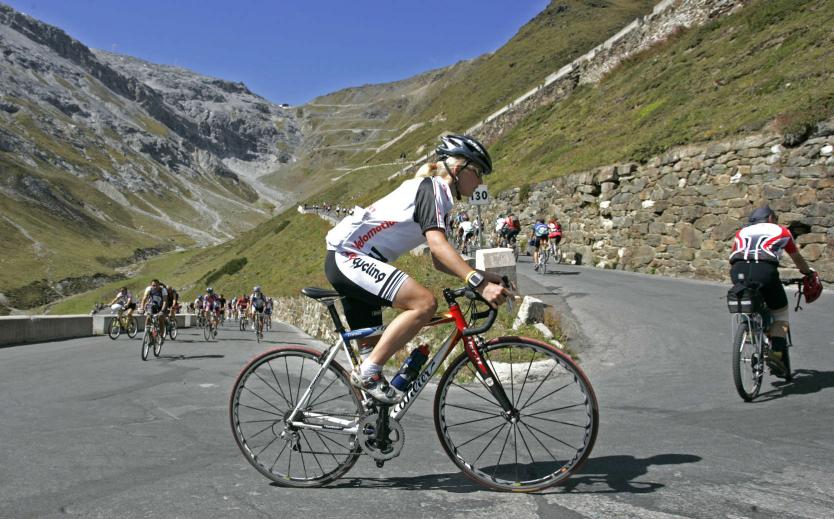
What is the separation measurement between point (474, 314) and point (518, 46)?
122344mm

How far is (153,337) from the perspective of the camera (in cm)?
1412

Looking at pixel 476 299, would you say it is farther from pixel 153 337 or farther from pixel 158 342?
pixel 158 342

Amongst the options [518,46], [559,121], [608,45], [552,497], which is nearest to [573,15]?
[518,46]

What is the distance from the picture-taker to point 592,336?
1077 cm

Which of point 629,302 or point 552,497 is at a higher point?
point 629,302

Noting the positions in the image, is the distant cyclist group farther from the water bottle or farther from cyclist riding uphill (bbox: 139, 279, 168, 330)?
the water bottle

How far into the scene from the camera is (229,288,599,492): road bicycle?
3.78m

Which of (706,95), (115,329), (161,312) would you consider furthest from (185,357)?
(706,95)

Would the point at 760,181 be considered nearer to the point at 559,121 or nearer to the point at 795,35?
the point at 795,35

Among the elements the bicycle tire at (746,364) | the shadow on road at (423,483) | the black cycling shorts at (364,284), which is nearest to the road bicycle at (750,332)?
the bicycle tire at (746,364)

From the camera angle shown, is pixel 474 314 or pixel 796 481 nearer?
pixel 796 481

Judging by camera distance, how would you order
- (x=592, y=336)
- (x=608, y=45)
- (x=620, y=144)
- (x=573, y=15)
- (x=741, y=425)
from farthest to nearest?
(x=573, y=15) < (x=608, y=45) < (x=620, y=144) < (x=592, y=336) < (x=741, y=425)

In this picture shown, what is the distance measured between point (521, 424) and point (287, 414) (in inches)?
64.3

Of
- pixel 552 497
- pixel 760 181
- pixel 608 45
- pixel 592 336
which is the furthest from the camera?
pixel 608 45
